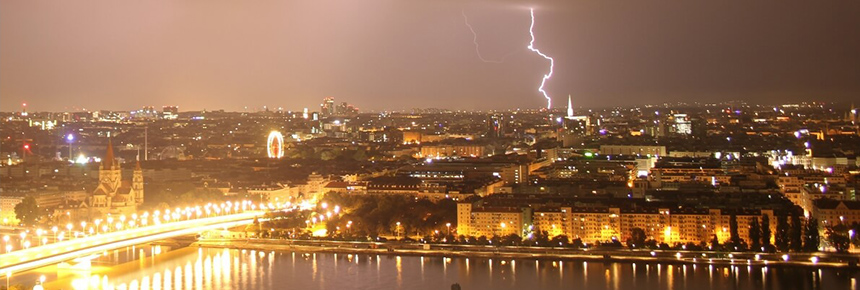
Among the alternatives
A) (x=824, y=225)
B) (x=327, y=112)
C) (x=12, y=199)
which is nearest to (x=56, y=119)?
(x=12, y=199)

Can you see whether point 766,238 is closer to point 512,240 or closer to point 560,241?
point 560,241

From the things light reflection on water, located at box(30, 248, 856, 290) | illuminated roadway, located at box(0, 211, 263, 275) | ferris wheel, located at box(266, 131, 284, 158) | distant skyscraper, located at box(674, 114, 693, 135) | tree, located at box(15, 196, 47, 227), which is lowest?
light reflection on water, located at box(30, 248, 856, 290)

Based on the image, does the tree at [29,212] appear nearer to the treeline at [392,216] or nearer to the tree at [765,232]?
the treeline at [392,216]

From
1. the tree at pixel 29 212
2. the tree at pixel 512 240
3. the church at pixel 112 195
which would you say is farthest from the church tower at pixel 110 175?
the tree at pixel 512 240

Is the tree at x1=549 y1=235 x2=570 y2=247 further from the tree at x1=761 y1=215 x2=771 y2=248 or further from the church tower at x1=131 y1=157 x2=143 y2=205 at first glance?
the church tower at x1=131 y1=157 x2=143 y2=205

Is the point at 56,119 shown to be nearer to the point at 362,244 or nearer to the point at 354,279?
the point at 362,244

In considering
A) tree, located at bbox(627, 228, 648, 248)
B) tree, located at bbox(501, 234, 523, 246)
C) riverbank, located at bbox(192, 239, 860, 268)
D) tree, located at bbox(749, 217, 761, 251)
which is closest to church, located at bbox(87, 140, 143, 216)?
riverbank, located at bbox(192, 239, 860, 268)
